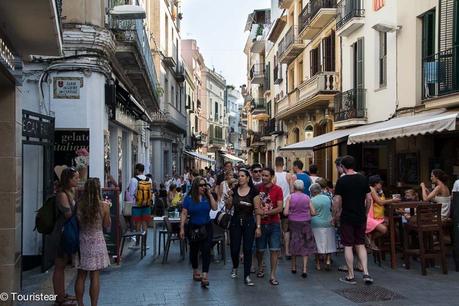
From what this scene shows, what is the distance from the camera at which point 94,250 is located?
6.46 metres

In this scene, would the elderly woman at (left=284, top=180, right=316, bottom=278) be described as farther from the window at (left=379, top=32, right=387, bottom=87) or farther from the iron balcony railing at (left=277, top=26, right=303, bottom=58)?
the iron balcony railing at (left=277, top=26, right=303, bottom=58)

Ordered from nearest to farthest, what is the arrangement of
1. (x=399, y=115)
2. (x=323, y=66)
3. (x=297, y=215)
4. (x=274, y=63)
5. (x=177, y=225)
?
1. (x=297, y=215)
2. (x=177, y=225)
3. (x=399, y=115)
4. (x=323, y=66)
5. (x=274, y=63)

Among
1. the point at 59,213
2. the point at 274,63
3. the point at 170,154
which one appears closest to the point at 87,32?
the point at 59,213

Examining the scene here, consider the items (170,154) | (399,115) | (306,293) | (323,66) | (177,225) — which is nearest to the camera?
(306,293)

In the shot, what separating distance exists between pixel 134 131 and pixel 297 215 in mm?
11163

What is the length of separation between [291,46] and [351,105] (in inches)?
401

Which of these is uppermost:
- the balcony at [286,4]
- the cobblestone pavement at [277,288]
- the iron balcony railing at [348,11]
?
the balcony at [286,4]

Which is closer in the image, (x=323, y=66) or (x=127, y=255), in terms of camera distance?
(x=127, y=255)

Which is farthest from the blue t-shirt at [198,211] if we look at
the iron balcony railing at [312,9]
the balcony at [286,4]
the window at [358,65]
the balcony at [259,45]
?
the balcony at [259,45]

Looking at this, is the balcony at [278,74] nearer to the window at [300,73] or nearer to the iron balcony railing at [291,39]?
the iron balcony railing at [291,39]

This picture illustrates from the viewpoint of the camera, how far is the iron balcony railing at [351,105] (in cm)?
1855

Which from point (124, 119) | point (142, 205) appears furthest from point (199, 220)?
point (124, 119)

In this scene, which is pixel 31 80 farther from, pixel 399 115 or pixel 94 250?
pixel 399 115

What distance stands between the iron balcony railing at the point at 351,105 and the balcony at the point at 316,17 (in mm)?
3732
